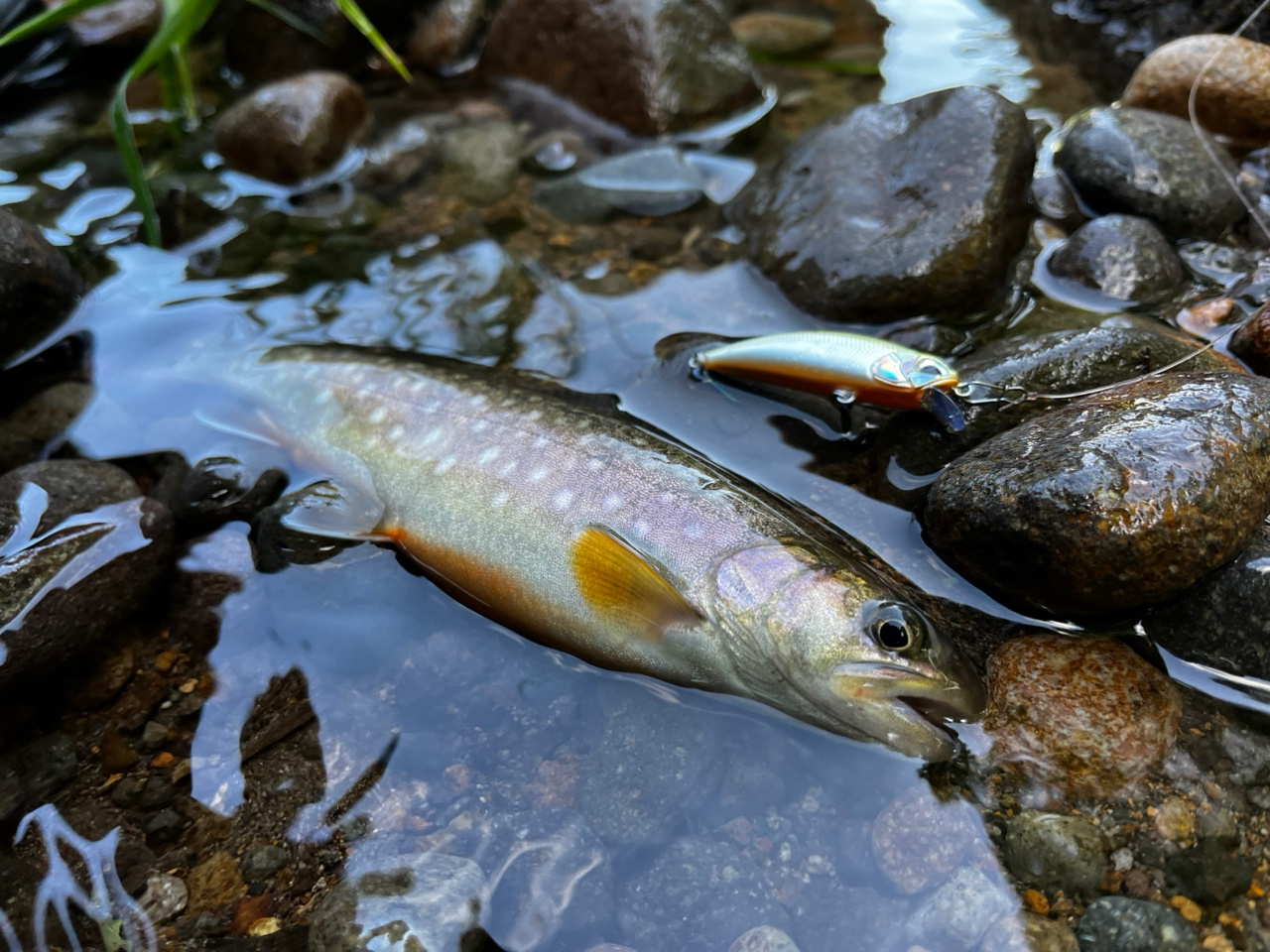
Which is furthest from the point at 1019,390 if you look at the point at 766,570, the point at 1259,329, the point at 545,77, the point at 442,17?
the point at 442,17

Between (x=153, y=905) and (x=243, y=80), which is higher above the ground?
(x=243, y=80)

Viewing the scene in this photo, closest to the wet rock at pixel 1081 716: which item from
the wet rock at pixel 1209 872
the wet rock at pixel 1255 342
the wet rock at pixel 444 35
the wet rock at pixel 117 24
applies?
the wet rock at pixel 1209 872

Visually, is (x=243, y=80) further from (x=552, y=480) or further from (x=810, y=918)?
(x=810, y=918)

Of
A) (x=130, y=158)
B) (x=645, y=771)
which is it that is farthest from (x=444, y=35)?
(x=645, y=771)

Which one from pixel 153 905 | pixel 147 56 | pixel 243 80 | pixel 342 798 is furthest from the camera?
pixel 243 80

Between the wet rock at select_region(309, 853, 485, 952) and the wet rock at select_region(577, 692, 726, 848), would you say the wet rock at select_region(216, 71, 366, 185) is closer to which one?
the wet rock at select_region(577, 692, 726, 848)

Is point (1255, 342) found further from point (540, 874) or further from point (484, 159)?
point (484, 159)
